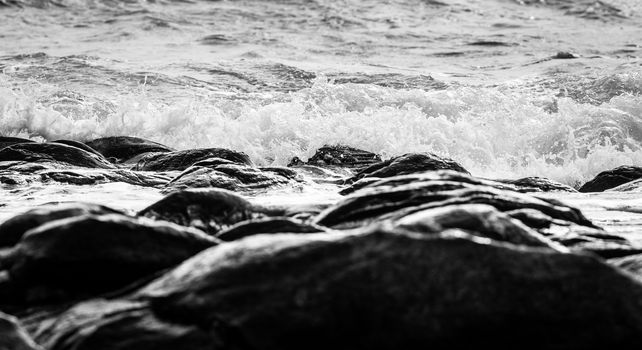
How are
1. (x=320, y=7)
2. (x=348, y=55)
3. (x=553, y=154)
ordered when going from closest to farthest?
(x=553, y=154)
(x=348, y=55)
(x=320, y=7)

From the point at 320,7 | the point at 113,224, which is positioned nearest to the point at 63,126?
the point at 113,224

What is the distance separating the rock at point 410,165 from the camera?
7.24 meters

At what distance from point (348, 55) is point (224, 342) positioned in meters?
16.6

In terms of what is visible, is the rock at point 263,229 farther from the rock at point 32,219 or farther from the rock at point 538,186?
the rock at point 538,186

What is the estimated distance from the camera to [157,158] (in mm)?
9180

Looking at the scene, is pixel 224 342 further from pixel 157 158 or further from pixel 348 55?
pixel 348 55

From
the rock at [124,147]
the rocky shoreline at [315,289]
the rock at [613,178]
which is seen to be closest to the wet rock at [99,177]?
the rock at [124,147]

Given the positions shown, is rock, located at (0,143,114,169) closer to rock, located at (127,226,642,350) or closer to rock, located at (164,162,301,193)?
rock, located at (164,162,301,193)

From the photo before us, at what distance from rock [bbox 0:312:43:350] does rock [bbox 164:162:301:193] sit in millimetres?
4015

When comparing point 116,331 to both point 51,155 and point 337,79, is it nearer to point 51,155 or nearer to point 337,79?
point 51,155

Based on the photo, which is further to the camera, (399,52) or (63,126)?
(399,52)

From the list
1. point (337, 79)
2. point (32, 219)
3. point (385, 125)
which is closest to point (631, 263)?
point (32, 219)

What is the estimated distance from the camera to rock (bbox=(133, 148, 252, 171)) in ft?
28.9

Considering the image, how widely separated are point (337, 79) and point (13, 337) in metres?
14.0
